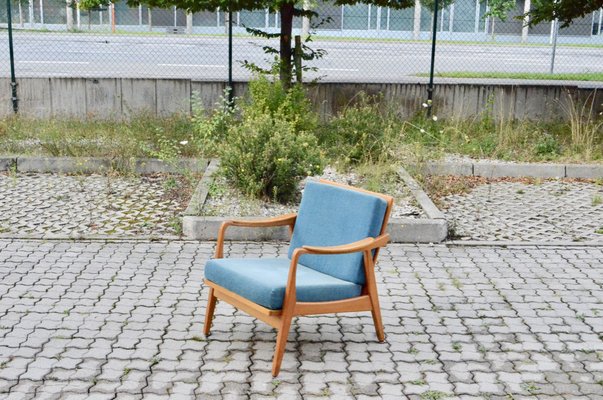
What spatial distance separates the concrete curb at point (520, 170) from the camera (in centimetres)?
1094

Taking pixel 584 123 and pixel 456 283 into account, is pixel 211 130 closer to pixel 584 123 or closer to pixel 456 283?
pixel 456 283

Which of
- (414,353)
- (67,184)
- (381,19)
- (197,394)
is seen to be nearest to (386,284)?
(414,353)

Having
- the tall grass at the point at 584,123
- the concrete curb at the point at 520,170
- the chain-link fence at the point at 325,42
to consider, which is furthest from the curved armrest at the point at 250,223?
the chain-link fence at the point at 325,42

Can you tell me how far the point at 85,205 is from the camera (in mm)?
8992

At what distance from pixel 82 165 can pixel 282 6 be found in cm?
368

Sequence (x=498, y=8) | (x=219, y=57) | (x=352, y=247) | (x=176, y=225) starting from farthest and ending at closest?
1. (x=498, y=8)
2. (x=219, y=57)
3. (x=176, y=225)
4. (x=352, y=247)

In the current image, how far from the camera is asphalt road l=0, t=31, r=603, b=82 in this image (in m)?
17.8

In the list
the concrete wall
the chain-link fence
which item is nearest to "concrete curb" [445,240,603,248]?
the concrete wall

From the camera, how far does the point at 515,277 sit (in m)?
6.98

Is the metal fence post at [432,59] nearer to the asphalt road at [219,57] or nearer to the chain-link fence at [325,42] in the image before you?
the chain-link fence at [325,42]

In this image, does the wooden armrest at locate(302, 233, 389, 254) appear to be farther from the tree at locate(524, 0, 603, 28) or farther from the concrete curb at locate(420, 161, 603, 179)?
the tree at locate(524, 0, 603, 28)

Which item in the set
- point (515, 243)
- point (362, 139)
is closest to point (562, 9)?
point (362, 139)

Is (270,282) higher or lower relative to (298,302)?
higher

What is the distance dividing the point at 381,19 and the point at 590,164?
762 cm
